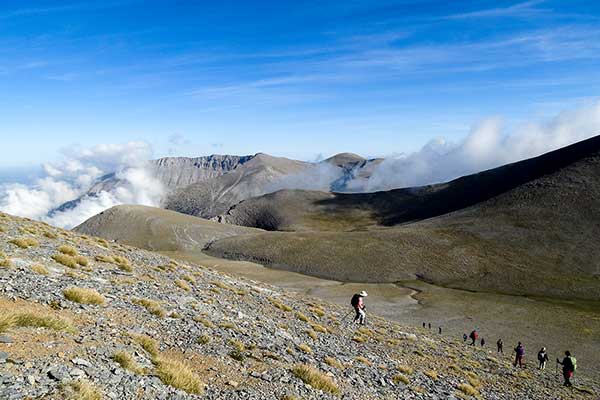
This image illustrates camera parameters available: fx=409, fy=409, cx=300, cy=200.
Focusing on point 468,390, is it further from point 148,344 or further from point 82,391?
point 82,391

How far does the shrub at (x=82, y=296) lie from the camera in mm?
15906

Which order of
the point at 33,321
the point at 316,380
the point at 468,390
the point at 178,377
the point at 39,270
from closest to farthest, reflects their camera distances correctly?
the point at 178,377 < the point at 33,321 < the point at 316,380 < the point at 39,270 < the point at 468,390

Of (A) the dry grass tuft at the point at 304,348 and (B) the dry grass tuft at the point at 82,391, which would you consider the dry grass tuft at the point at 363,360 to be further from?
(B) the dry grass tuft at the point at 82,391

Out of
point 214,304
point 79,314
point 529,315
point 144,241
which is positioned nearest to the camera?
point 79,314

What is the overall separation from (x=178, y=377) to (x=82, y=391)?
9.24ft

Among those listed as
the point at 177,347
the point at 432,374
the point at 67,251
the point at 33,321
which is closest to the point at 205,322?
the point at 177,347

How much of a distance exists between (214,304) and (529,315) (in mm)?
73804

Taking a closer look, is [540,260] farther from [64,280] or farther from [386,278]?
[64,280]

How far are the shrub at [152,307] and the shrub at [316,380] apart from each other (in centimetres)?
645

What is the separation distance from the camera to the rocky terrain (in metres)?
10.5

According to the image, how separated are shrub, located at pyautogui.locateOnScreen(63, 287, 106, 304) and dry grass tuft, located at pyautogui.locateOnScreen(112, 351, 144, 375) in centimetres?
543

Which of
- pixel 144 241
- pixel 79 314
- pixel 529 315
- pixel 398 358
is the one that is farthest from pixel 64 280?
pixel 144 241

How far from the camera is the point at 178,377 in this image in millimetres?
11289

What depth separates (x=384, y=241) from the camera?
14275 centimetres
